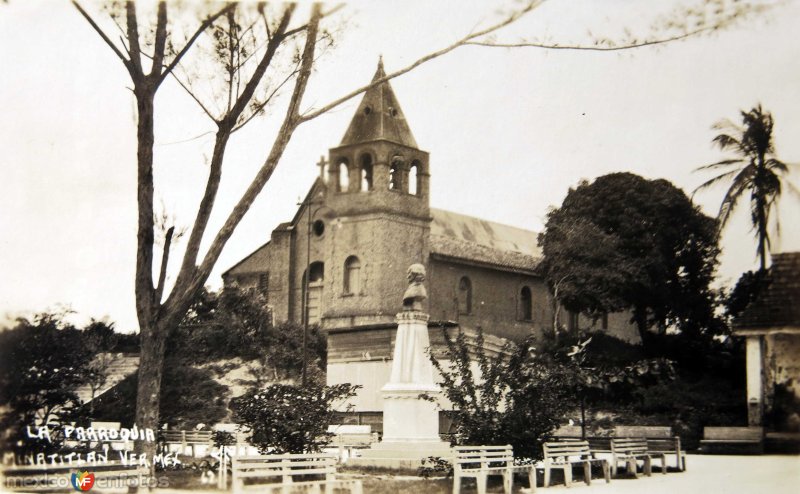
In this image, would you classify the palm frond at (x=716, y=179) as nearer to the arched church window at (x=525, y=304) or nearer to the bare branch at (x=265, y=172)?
the bare branch at (x=265, y=172)

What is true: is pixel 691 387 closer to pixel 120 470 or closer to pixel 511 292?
pixel 511 292

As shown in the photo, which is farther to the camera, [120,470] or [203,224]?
[203,224]

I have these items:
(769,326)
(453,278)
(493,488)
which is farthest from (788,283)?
(453,278)

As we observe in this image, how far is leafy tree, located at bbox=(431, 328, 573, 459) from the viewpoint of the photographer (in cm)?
1363

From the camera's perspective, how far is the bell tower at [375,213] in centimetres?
3806

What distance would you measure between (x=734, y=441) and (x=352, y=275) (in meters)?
21.1

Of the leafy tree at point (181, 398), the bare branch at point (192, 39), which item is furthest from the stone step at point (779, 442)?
the bare branch at point (192, 39)

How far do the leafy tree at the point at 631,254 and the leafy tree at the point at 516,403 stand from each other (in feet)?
48.7

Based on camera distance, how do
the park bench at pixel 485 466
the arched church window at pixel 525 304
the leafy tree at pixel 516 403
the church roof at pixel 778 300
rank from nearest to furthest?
the park bench at pixel 485 466 → the leafy tree at pixel 516 403 → the church roof at pixel 778 300 → the arched church window at pixel 525 304

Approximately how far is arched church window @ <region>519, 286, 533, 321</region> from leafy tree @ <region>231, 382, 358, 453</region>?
Result: 32037 millimetres

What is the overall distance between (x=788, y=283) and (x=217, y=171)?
41.5 feet

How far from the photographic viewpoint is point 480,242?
44.2 meters

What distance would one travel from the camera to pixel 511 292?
44469 mm

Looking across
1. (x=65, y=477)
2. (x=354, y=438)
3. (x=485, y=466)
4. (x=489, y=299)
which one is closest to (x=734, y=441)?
(x=354, y=438)
